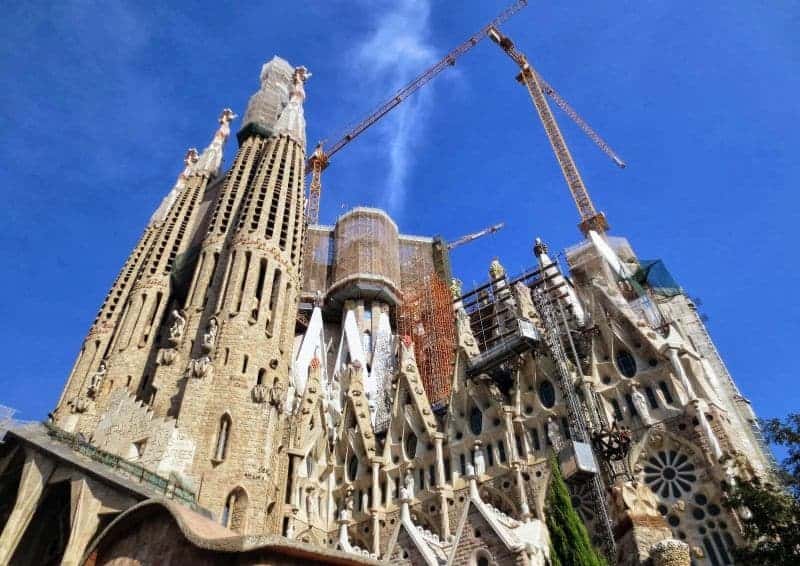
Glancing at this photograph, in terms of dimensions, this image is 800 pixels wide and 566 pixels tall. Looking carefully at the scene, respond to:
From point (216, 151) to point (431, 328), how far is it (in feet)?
67.2

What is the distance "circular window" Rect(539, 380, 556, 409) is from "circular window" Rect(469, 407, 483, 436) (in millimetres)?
2549

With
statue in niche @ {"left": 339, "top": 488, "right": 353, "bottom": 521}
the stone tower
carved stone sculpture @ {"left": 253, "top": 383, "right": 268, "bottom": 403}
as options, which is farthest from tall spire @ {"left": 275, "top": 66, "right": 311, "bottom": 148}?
statue in niche @ {"left": 339, "top": 488, "right": 353, "bottom": 521}

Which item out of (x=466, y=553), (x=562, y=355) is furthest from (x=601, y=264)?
(x=466, y=553)

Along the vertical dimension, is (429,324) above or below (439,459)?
above

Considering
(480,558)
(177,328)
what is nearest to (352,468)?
(177,328)

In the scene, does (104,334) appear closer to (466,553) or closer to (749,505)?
(466,553)

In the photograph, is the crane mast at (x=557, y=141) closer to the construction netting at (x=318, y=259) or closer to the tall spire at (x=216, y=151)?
the construction netting at (x=318, y=259)

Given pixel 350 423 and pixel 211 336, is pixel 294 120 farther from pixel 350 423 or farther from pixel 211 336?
pixel 350 423

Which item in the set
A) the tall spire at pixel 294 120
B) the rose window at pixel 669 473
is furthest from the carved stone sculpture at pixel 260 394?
the tall spire at pixel 294 120

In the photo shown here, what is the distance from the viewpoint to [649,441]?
18.2 m

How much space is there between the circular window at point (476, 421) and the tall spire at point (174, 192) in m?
22.8

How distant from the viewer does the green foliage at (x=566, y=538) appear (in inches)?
512

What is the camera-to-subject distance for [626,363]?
20500mm

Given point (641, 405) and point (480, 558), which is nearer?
point (480, 558)
